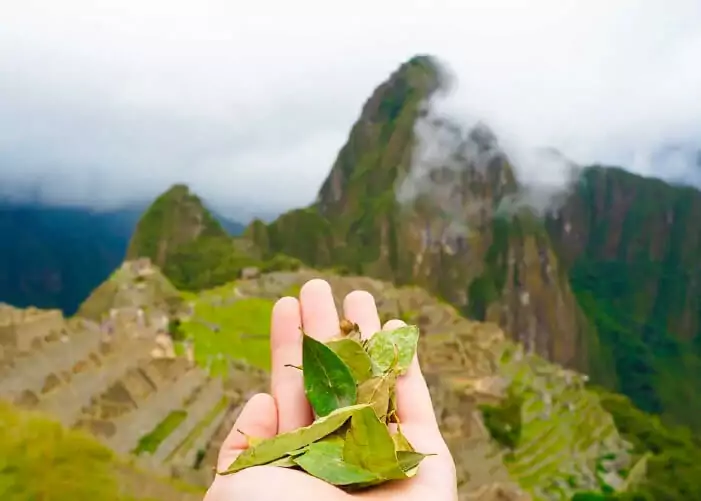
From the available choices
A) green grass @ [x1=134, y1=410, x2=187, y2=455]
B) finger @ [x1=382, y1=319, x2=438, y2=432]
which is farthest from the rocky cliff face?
finger @ [x1=382, y1=319, x2=438, y2=432]

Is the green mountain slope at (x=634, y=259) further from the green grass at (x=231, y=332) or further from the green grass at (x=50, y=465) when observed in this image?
the green grass at (x=50, y=465)

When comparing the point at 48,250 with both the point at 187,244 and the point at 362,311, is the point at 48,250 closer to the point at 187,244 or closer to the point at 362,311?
the point at 362,311

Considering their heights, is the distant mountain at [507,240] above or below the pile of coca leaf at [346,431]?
below

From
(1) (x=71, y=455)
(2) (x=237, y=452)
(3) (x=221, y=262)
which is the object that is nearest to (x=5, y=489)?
(1) (x=71, y=455)

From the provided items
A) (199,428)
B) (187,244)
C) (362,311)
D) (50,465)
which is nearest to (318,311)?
(362,311)

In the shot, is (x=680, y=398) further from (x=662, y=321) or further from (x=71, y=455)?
(x=71, y=455)

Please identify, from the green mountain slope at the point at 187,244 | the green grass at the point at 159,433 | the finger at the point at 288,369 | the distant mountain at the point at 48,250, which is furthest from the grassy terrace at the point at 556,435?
the green mountain slope at the point at 187,244

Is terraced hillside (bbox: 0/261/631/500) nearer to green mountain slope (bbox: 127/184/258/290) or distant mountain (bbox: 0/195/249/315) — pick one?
distant mountain (bbox: 0/195/249/315)
